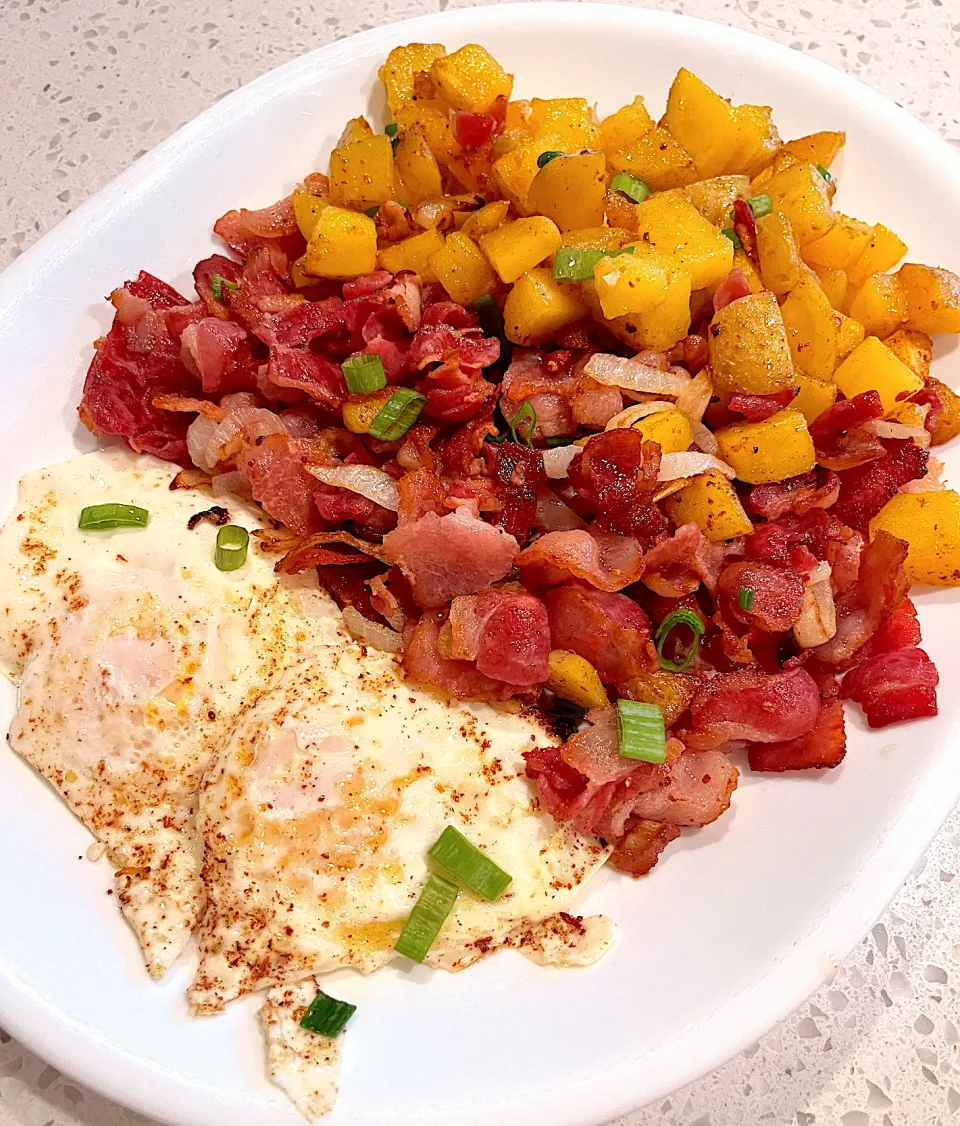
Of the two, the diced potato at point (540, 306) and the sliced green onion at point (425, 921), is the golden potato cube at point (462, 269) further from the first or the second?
the sliced green onion at point (425, 921)

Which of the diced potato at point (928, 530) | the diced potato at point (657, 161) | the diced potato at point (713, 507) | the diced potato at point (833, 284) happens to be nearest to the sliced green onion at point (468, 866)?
the diced potato at point (713, 507)

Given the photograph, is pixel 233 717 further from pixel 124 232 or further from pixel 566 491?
pixel 124 232

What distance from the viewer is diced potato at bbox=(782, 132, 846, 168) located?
2.44m

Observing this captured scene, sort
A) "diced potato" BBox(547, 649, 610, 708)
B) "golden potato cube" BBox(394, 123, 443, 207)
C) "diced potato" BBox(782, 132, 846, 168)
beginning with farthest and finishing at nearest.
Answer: "diced potato" BBox(782, 132, 846, 168)
"golden potato cube" BBox(394, 123, 443, 207)
"diced potato" BBox(547, 649, 610, 708)

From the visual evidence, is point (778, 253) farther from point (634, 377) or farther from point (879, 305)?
point (634, 377)

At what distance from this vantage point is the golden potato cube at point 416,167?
7.59 feet

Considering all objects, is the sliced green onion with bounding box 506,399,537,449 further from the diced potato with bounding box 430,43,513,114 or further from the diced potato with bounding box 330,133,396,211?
the diced potato with bounding box 430,43,513,114

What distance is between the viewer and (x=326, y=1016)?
1.82 m

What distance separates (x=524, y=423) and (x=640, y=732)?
77 centimetres

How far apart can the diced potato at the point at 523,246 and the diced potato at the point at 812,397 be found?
26.4 inches

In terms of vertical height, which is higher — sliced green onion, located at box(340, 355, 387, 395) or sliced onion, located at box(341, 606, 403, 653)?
sliced green onion, located at box(340, 355, 387, 395)

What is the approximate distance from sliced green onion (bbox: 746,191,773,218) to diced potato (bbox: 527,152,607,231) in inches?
14.4

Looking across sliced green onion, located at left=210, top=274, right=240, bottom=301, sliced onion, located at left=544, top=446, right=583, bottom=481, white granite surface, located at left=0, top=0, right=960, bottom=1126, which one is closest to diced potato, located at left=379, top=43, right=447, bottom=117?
sliced green onion, located at left=210, top=274, right=240, bottom=301

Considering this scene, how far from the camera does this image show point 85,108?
3268 mm
